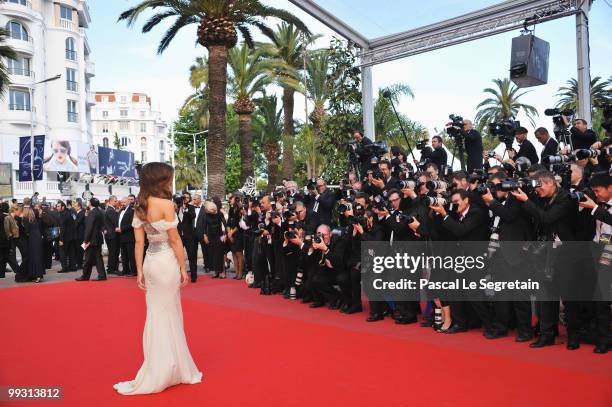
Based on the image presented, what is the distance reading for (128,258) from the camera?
47.4 feet

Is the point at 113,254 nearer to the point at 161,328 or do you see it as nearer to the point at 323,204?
the point at 323,204

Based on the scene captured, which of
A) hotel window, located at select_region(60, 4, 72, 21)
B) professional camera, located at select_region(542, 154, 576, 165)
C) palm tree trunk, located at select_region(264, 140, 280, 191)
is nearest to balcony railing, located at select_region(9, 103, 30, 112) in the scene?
hotel window, located at select_region(60, 4, 72, 21)

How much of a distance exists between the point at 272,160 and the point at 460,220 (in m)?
24.0

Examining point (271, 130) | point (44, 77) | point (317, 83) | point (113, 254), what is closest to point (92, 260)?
point (113, 254)

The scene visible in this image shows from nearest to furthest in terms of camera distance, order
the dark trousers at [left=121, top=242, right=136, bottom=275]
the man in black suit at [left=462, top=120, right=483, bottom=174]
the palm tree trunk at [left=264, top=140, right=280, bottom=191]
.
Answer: the man in black suit at [left=462, top=120, right=483, bottom=174] → the dark trousers at [left=121, top=242, right=136, bottom=275] → the palm tree trunk at [left=264, top=140, right=280, bottom=191]

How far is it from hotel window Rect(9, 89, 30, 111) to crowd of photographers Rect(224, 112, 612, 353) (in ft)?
126

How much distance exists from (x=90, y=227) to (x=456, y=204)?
9.32 meters

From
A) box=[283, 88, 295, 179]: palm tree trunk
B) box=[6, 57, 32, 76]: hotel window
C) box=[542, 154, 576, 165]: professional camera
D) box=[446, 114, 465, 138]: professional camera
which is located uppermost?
box=[6, 57, 32, 76]: hotel window

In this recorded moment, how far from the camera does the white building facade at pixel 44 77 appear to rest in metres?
42.5

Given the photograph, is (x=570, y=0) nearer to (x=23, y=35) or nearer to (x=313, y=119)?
(x=313, y=119)

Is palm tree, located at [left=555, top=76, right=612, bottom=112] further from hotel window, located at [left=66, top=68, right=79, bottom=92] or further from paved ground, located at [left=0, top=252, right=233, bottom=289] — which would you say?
hotel window, located at [left=66, top=68, right=79, bottom=92]

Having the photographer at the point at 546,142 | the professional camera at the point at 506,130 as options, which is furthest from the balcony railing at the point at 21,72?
the photographer at the point at 546,142

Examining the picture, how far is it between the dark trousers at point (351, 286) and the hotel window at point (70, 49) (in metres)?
46.9

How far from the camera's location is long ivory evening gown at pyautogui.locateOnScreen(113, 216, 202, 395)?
16.9 ft
